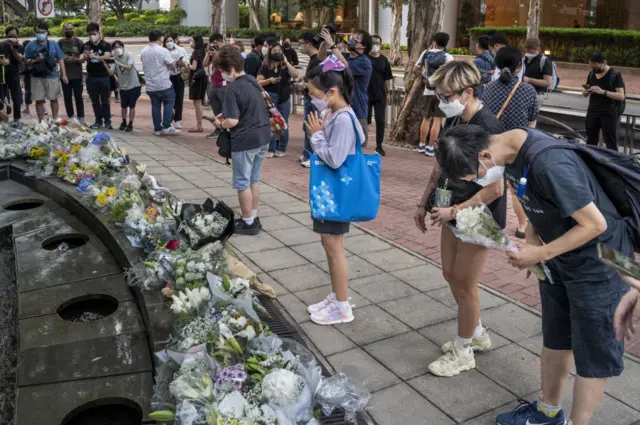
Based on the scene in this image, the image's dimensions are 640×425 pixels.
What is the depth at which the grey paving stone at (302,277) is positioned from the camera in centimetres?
504

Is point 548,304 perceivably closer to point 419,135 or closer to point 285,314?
point 285,314

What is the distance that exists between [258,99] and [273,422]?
401 cm

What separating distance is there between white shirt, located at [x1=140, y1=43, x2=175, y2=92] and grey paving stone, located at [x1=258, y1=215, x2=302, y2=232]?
512cm

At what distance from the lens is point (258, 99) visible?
6055mm

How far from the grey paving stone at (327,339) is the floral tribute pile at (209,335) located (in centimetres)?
42

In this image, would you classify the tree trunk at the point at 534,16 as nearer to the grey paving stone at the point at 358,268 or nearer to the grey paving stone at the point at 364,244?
the grey paving stone at the point at 364,244

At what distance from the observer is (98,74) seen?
1119 cm

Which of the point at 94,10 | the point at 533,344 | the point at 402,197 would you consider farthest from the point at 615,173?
the point at 94,10

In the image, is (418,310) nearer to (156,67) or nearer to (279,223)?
(279,223)

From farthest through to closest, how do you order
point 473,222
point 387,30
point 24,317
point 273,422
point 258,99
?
point 387,30 < point 258,99 < point 24,317 < point 473,222 < point 273,422

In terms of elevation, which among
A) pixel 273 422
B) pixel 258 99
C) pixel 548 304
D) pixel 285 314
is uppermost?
pixel 258 99

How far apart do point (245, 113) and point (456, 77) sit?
288cm

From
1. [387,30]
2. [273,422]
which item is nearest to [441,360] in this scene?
[273,422]

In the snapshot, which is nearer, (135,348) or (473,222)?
(473,222)
